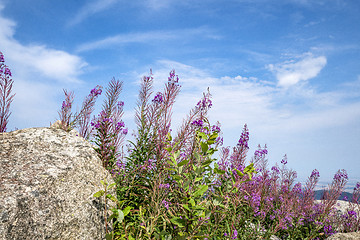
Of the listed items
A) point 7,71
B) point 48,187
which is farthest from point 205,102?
point 7,71

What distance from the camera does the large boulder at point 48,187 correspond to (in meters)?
2.35

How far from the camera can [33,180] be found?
8.57 ft

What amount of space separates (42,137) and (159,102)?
1.59 m

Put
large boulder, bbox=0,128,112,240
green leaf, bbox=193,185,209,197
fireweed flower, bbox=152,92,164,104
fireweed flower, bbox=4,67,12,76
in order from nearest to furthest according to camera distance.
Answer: green leaf, bbox=193,185,209,197, large boulder, bbox=0,128,112,240, fireweed flower, bbox=152,92,164,104, fireweed flower, bbox=4,67,12,76

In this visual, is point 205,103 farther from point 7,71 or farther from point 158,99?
point 7,71

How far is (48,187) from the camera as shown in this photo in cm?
262

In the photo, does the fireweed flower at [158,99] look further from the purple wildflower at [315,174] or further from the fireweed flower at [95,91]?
the purple wildflower at [315,174]

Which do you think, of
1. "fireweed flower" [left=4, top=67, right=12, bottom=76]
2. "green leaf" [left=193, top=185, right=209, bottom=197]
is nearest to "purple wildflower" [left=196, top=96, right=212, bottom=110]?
"green leaf" [left=193, top=185, right=209, bottom=197]

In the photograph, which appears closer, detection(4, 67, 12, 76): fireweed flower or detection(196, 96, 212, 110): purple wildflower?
detection(196, 96, 212, 110): purple wildflower

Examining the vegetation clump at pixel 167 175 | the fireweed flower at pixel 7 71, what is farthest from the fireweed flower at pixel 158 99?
the fireweed flower at pixel 7 71

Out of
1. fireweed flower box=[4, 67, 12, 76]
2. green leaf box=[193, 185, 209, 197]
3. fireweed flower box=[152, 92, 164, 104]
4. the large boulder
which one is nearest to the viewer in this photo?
green leaf box=[193, 185, 209, 197]

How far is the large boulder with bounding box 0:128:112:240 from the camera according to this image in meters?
2.35

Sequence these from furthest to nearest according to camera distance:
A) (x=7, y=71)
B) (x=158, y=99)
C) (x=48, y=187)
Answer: (x=7, y=71)
(x=158, y=99)
(x=48, y=187)

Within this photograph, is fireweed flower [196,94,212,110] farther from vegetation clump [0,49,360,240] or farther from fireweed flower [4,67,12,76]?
fireweed flower [4,67,12,76]
